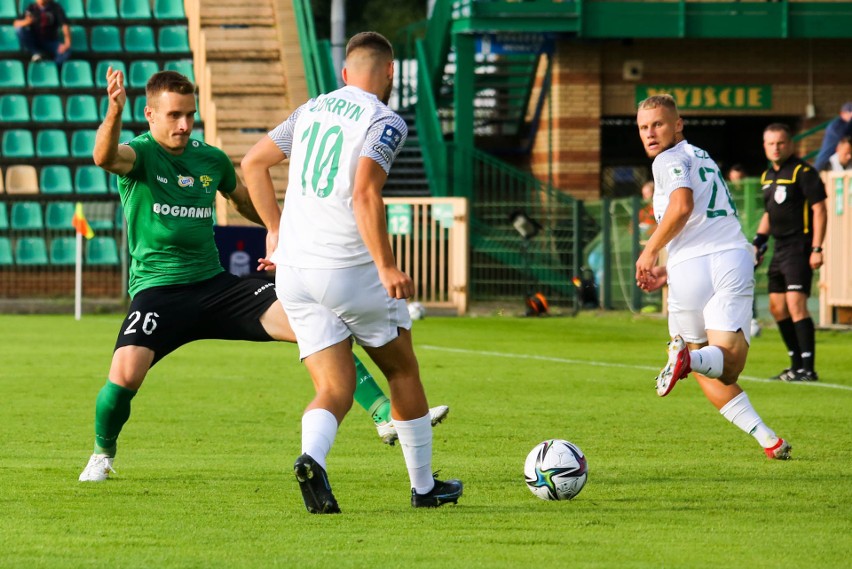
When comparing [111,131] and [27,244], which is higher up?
[111,131]

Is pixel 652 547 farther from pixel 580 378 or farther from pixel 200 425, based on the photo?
pixel 580 378

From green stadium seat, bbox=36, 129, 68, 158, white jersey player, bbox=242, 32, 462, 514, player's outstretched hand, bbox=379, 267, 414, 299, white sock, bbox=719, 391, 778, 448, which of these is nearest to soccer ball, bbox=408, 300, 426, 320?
green stadium seat, bbox=36, 129, 68, 158

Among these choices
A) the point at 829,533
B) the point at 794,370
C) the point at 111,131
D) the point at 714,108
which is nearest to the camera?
the point at 829,533

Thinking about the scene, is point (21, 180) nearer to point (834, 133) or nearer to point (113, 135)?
point (834, 133)

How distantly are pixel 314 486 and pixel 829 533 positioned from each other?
2.02 m

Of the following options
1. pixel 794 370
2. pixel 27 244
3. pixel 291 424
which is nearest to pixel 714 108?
pixel 27 244

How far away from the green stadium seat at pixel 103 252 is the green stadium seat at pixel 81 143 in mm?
2798

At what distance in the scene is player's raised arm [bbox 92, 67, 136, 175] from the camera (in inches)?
262

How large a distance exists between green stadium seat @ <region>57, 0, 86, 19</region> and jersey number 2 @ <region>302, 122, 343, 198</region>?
996 inches

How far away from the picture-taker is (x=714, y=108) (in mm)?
28109

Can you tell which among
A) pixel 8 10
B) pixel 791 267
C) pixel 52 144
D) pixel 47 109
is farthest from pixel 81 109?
pixel 791 267

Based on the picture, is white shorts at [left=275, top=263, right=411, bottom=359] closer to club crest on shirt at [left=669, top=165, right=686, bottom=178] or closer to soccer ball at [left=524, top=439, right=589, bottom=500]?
soccer ball at [left=524, top=439, right=589, bottom=500]

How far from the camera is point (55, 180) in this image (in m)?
26.8

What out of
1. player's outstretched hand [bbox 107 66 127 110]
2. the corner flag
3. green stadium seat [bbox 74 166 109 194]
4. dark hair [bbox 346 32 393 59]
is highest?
dark hair [bbox 346 32 393 59]
